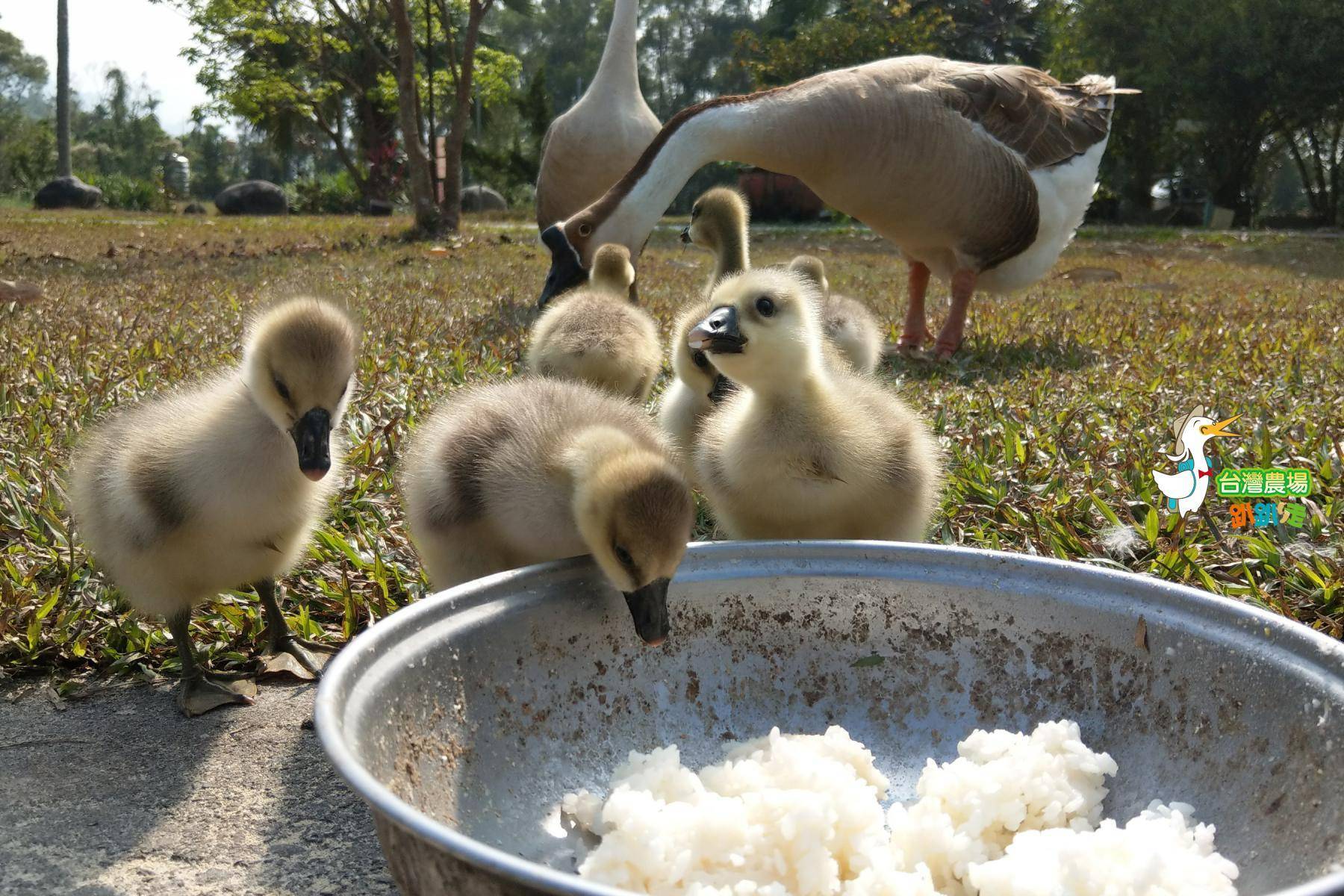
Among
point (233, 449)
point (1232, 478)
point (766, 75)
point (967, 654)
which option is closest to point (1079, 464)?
point (1232, 478)

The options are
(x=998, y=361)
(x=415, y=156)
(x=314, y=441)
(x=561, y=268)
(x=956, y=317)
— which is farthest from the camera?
(x=415, y=156)

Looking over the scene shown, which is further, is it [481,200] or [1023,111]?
[481,200]

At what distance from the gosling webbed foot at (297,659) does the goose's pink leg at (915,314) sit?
3760 millimetres

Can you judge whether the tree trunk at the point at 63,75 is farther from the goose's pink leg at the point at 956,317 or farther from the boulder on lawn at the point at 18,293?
the goose's pink leg at the point at 956,317

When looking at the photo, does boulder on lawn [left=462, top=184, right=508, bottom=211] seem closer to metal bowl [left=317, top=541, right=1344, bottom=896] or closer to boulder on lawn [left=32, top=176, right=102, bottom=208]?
boulder on lawn [left=32, top=176, right=102, bottom=208]

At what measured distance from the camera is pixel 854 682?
6.86ft

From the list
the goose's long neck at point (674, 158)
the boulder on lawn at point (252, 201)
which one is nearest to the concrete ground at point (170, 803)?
the goose's long neck at point (674, 158)

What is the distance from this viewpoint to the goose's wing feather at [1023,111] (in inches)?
216

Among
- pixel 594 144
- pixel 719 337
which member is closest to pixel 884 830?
pixel 719 337

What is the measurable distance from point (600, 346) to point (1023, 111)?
332cm

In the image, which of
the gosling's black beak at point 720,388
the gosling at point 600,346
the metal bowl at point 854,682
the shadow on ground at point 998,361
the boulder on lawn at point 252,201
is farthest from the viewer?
the boulder on lawn at point 252,201

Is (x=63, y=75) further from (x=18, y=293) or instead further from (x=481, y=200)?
(x=18, y=293)

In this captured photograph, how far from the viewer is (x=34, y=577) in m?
2.66

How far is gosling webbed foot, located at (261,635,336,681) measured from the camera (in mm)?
2369
